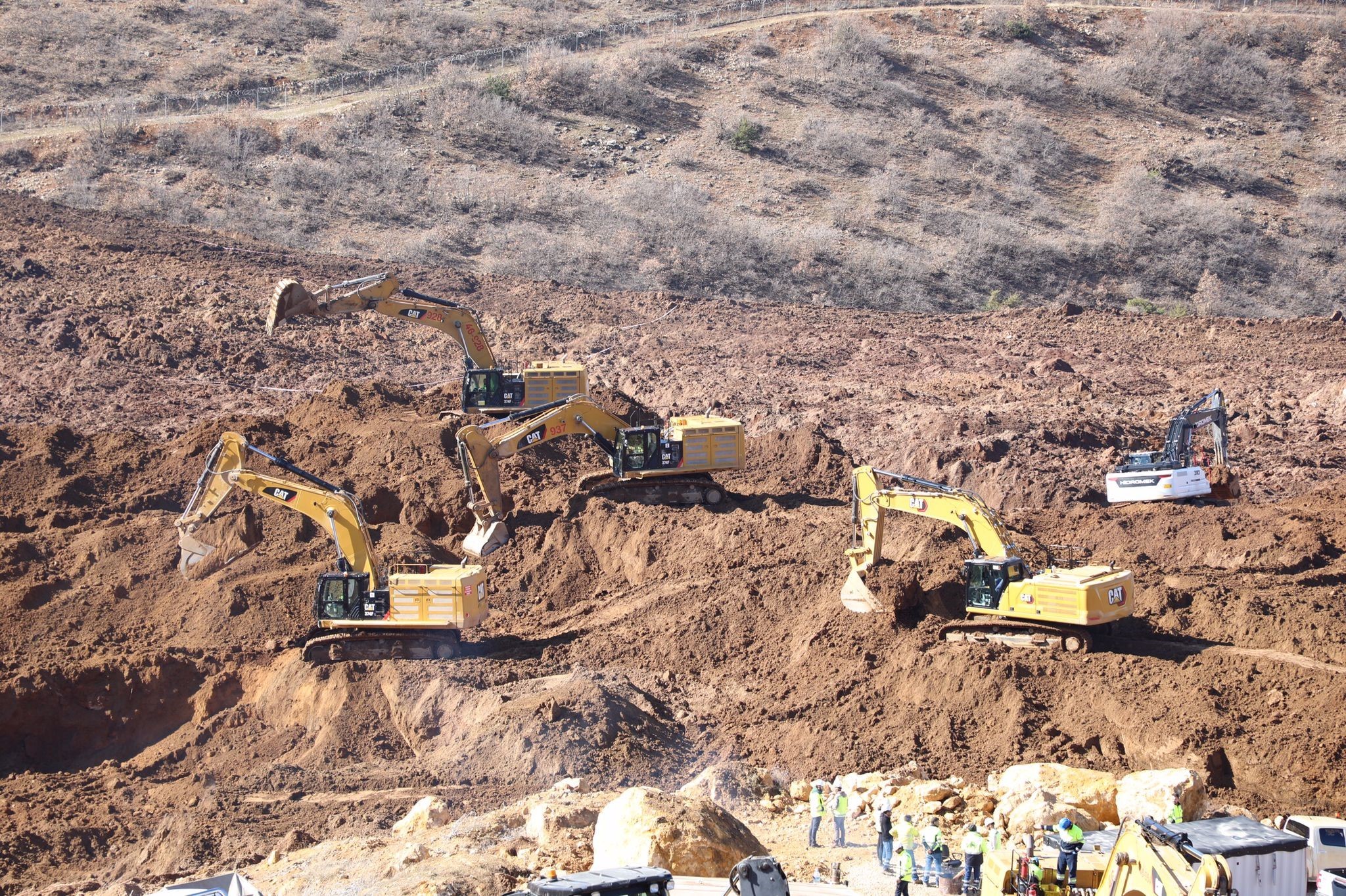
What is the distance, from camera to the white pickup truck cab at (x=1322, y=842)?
1260 centimetres

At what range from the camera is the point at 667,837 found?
40.3 ft

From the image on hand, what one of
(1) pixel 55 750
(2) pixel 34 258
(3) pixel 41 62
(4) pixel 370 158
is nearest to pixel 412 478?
(1) pixel 55 750

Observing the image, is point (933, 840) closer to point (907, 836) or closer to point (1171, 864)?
point (907, 836)

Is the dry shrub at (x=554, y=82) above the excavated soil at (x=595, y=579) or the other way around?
above

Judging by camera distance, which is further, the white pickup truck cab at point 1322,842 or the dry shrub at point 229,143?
the dry shrub at point 229,143

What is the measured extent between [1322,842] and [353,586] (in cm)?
1281

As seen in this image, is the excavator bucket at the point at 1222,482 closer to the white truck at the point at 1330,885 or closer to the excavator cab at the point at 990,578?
the excavator cab at the point at 990,578

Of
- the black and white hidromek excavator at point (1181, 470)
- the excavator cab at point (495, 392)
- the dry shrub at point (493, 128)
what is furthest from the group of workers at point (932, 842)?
the dry shrub at point (493, 128)

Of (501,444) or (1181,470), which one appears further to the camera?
(1181,470)

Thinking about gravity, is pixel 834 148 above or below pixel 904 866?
below

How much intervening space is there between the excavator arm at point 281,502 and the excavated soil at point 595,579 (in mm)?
1604

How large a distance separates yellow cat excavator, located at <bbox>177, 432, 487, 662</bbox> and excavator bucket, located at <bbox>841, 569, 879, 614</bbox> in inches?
208

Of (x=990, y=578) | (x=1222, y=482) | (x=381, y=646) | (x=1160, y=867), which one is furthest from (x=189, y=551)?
(x=1222, y=482)

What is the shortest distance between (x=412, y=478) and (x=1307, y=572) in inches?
602
